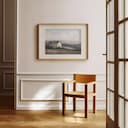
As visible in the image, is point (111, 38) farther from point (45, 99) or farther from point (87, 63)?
point (45, 99)

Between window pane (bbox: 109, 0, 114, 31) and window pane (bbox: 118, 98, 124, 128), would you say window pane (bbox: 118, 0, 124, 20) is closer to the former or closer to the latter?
window pane (bbox: 109, 0, 114, 31)

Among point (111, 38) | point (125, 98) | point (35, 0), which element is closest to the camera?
point (125, 98)

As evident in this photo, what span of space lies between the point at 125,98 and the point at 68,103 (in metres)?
2.82

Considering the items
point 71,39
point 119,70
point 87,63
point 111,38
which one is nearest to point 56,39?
point 71,39

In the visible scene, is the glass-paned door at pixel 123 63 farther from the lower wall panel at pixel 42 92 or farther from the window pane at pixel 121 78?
the lower wall panel at pixel 42 92

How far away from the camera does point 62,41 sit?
587 centimetres

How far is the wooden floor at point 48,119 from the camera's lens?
4473mm

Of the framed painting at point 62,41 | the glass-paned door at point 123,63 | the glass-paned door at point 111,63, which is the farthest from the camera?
the framed painting at point 62,41

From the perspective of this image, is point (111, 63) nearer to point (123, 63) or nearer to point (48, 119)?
point (123, 63)

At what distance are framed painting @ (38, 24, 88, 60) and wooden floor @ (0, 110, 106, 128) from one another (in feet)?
3.60

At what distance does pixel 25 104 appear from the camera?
231 inches

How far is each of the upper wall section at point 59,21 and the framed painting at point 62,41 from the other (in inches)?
3.5

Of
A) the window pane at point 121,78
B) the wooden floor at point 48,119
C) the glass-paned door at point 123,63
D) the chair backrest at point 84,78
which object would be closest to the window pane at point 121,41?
the glass-paned door at point 123,63

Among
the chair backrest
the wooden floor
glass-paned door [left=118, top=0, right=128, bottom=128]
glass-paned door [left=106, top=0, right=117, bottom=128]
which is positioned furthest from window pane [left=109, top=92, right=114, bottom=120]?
the chair backrest
